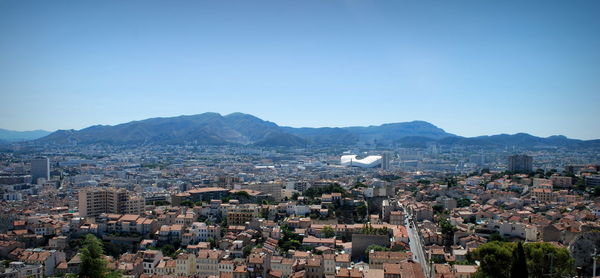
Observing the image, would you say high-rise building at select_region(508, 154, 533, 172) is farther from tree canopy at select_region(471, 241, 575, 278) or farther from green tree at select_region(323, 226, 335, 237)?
tree canopy at select_region(471, 241, 575, 278)

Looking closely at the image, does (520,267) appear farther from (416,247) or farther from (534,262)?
(416,247)

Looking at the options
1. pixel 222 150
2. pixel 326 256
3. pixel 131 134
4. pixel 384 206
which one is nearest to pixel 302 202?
pixel 384 206

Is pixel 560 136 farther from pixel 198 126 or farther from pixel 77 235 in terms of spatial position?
pixel 77 235

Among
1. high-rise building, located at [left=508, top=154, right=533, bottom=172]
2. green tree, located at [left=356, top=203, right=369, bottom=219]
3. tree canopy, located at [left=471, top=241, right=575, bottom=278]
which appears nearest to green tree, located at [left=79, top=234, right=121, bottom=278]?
tree canopy, located at [left=471, top=241, right=575, bottom=278]

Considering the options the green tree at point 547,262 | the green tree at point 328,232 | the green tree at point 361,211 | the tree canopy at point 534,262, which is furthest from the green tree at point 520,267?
the green tree at point 361,211

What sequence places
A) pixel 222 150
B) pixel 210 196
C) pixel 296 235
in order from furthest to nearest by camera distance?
pixel 222 150 < pixel 210 196 < pixel 296 235

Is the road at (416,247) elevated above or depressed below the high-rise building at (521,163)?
below

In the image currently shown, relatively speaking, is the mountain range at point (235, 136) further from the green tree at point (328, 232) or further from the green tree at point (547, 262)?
the green tree at point (547, 262)
